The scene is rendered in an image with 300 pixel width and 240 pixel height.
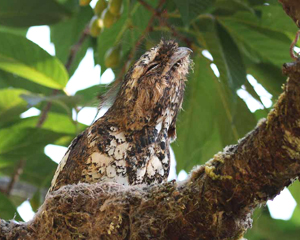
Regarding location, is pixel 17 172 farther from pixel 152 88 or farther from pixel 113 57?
pixel 152 88

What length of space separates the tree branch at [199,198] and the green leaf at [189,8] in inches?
37.4

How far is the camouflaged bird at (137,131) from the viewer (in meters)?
2.65

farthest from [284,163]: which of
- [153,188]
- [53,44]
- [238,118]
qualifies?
[53,44]

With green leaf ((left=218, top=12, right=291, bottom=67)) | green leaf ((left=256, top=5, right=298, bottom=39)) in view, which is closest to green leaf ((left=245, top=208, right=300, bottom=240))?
green leaf ((left=218, top=12, right=291, bottom=67))

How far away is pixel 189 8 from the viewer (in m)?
2.78

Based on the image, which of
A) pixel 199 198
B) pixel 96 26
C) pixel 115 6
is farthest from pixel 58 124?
pixel 199 198

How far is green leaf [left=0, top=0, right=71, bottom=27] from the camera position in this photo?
3.76m

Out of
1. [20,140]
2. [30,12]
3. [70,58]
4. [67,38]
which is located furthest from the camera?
[67,38]

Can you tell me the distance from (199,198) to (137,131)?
1019mm

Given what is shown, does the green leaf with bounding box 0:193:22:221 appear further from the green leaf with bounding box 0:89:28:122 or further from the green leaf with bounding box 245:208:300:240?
the green leaf with bounding box 245:208:300:240

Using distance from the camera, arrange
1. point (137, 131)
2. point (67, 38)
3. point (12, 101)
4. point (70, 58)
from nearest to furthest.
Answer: point (137, 131) < point (12, 101) < point (70, 58) < point (67, 38)

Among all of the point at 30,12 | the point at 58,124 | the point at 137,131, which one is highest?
the point at 30,12

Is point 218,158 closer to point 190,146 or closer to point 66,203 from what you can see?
point 66,203

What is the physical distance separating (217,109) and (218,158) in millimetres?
1819
